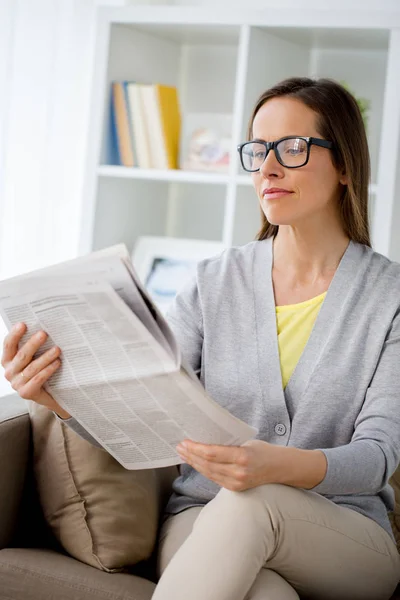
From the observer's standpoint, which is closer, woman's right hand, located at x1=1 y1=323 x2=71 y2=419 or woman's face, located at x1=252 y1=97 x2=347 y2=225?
woman's right hand, located at x1=1 y1=323 x2=71 y2=419

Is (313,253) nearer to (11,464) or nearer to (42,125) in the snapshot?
(11,464)

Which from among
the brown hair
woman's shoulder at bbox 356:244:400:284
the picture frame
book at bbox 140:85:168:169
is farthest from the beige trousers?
book at bbox 140:85:168:169

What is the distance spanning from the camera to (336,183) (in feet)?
5.64

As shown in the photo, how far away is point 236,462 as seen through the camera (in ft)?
4.19

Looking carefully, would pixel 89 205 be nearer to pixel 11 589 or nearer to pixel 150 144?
pixel 150 144

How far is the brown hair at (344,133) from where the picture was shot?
65.5 inches

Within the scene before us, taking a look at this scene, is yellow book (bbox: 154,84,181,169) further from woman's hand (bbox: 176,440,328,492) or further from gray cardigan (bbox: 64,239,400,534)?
woman's hand (bbox: 176,440,328,492)

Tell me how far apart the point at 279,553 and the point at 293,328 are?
1.52 ft

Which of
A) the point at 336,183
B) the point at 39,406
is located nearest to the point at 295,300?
the point at 336,183

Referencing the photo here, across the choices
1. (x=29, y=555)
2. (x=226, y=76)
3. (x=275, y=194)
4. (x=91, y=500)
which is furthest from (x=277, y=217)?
(x=226, y=76)

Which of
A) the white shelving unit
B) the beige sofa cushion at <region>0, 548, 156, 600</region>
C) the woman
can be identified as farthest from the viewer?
the white shelving unit

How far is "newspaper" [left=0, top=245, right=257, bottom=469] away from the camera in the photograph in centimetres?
121

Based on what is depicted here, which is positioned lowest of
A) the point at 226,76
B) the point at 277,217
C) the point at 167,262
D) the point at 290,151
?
the point at 167,262

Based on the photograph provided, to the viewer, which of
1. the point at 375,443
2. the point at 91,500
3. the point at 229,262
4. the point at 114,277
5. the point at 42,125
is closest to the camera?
the point at 114,277
